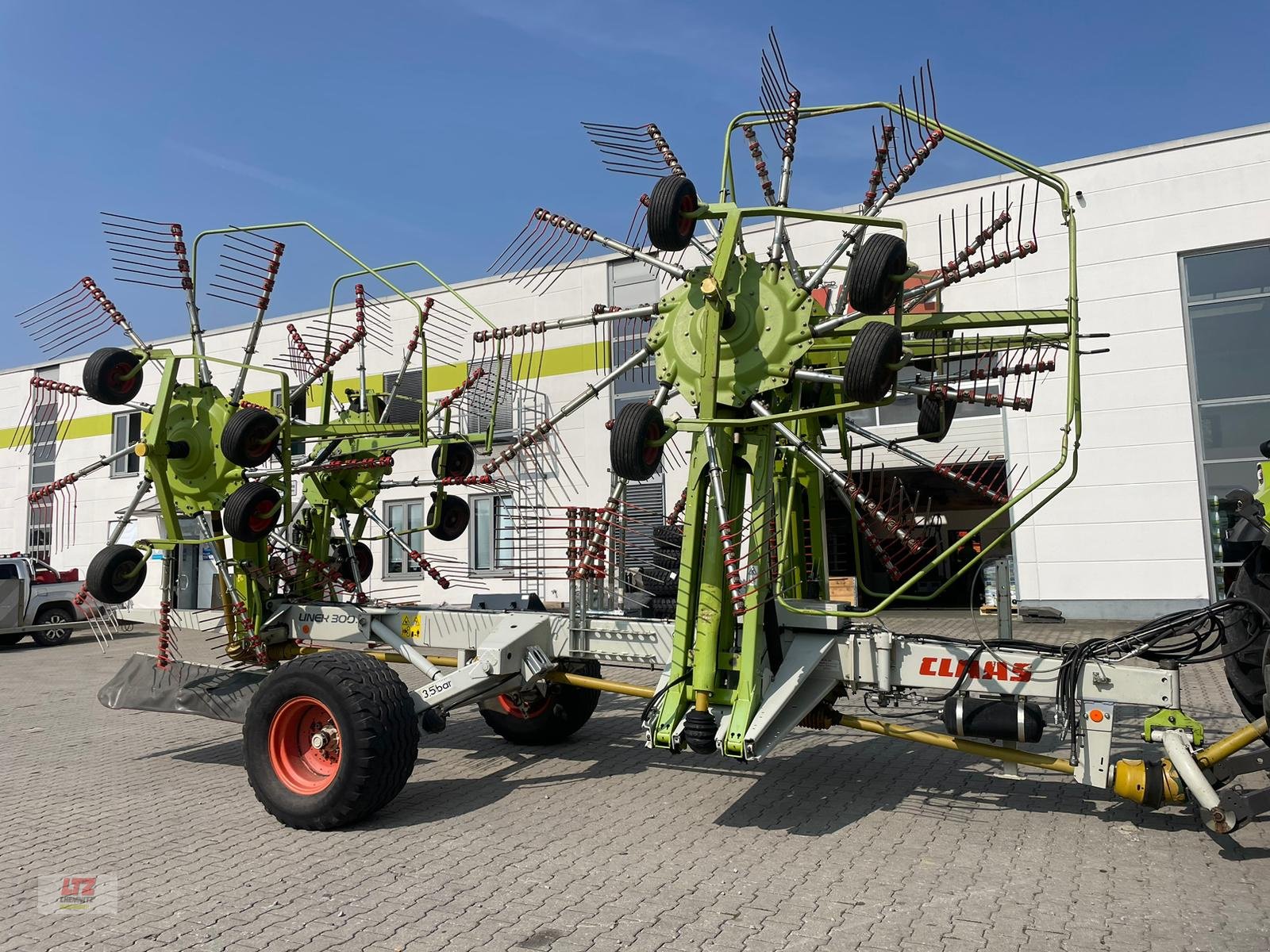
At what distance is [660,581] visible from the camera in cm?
732

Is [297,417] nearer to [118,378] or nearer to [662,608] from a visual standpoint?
[118,378]

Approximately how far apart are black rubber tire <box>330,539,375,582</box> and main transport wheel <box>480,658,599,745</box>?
74.0 inches

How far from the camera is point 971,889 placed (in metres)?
4.85

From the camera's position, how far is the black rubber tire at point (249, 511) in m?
7.37

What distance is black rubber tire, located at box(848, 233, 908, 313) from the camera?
520 centimetres

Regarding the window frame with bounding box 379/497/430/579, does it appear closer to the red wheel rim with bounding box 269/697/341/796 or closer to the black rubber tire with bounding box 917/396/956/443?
the red wheel rim with bounding box 269/697/341/796

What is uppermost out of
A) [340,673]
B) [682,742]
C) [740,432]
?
[740,432]

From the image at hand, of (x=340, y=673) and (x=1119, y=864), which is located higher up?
(x=340, y=673)

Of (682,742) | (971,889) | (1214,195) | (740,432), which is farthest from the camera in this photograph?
(1214,195)

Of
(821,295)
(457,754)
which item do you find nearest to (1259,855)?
(457,754)

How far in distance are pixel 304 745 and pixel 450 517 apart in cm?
314

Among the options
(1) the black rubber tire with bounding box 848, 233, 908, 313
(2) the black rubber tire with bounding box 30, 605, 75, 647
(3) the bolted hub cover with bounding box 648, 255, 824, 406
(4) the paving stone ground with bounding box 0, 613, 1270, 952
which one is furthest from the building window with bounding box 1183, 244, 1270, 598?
(2) the black rubber tire with bounding box 30, 605, 75, 647

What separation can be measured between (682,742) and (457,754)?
3152 millimetres

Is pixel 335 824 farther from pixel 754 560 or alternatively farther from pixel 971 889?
pixel 971 889
